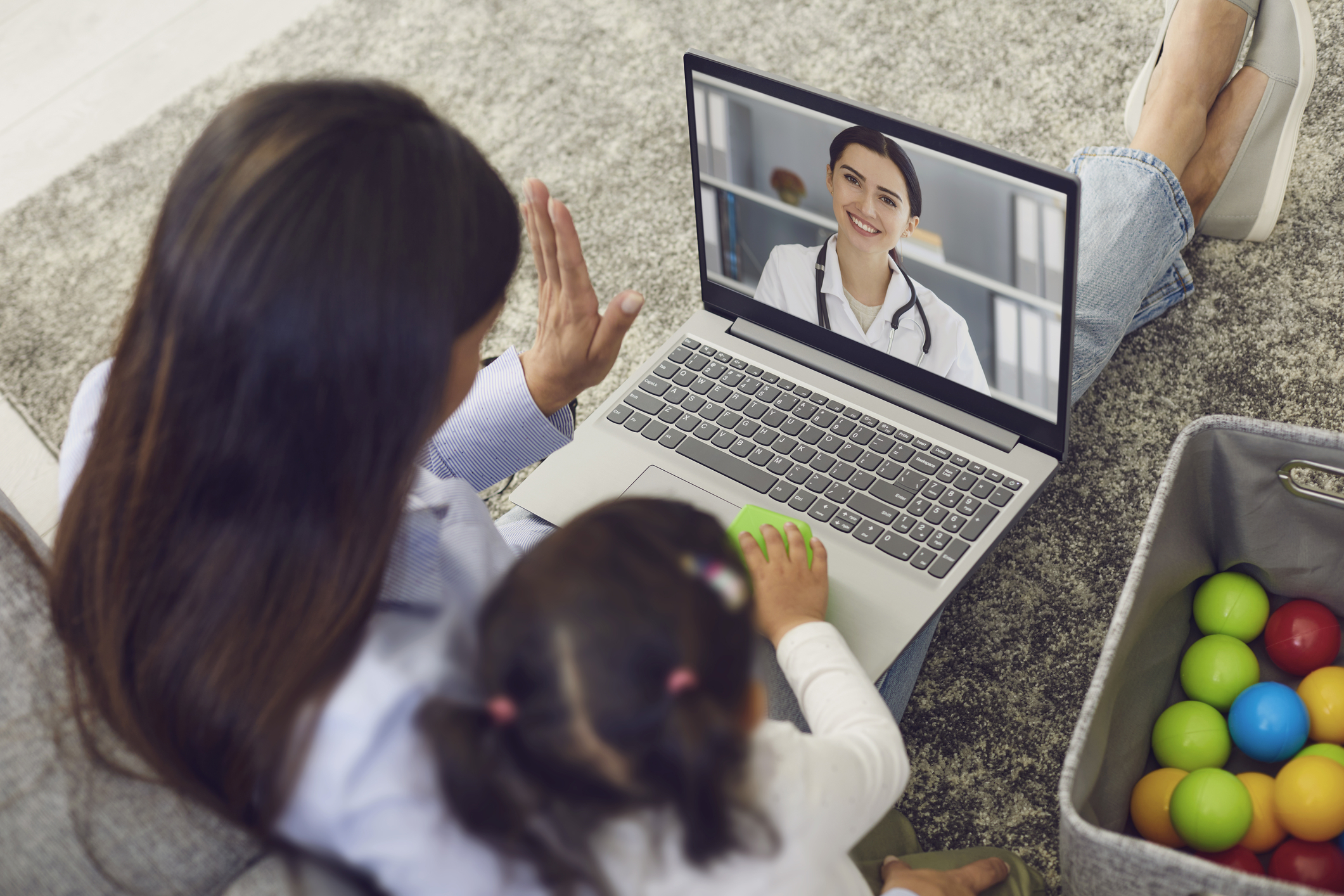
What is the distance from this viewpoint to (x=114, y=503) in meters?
0.56

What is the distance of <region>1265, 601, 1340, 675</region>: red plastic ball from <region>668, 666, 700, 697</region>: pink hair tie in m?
0.64

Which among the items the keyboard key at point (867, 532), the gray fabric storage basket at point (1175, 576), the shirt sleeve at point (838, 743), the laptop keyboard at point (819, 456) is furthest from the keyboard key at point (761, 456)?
the gray fabric storage basket at point (1175, 576)

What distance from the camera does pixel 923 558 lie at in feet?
2.81

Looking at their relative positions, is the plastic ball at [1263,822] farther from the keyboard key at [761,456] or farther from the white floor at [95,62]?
the white floor at [95,62]

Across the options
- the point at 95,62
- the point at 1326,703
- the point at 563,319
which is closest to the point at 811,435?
the point at 563,319

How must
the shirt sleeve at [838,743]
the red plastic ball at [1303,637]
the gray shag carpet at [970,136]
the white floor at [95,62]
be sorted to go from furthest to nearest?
1. the white floor at [95,62]
2. the gray shag carpet at [970,136]
3. the red plastic ball at [1303,637]
4. the shirt sleeve at [838,743]

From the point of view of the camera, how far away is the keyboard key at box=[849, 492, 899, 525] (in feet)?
2.91

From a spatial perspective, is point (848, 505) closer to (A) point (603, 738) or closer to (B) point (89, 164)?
(A) point (603, 738)

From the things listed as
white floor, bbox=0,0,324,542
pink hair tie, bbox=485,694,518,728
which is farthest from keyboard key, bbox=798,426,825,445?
white floor, bbox=0,0,324,542

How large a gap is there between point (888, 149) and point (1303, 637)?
54cm

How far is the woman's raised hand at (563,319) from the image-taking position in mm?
853

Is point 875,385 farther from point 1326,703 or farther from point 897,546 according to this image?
point 1326,703

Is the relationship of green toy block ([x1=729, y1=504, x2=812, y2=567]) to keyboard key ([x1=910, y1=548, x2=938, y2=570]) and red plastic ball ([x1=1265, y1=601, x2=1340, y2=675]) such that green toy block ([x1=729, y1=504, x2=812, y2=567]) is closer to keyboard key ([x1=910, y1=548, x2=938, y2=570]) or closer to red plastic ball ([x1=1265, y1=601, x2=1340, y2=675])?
keyboard key ([x1=910, y1=548, x2=938, y2=570])

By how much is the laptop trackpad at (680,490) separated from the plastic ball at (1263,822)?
1.50 ft
